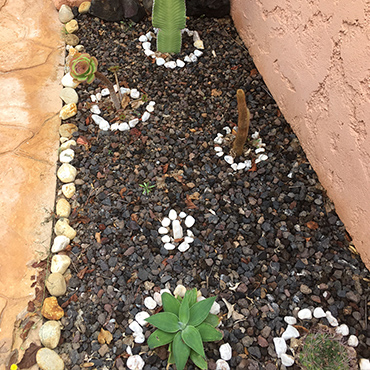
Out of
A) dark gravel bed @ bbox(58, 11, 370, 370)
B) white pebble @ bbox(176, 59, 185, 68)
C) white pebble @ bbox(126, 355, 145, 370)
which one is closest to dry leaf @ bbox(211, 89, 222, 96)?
dark gravel bed @ bbox(58, 11, 370, 370)

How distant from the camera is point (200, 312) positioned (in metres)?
1.62

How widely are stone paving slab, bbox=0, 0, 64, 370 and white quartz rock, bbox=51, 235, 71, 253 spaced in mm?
Result: 59

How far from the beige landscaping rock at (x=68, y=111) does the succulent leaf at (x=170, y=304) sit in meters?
1.39

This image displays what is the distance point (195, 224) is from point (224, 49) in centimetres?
142

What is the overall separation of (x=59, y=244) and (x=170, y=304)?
26.8 inches

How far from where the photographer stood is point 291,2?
82.7 inches

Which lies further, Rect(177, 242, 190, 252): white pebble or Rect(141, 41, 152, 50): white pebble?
Rect(141, 41, 152, 50): white pebble

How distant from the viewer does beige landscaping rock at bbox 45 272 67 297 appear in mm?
1839

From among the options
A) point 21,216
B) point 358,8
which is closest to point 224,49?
point 358,8

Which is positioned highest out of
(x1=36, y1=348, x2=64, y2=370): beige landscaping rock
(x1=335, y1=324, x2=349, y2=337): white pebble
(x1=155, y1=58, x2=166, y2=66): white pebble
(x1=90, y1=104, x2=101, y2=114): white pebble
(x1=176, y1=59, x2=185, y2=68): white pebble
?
(x1=176, y1=59, x2=185, y2=68): white pebble

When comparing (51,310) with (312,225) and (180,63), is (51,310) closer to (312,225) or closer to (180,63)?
(312,225)

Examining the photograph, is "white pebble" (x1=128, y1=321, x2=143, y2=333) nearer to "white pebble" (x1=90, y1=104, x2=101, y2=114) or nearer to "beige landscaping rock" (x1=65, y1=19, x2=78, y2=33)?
"white pebble" (x1=90, y1=104, x2=101, y2=114)

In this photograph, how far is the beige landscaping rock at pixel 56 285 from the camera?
1.84 m

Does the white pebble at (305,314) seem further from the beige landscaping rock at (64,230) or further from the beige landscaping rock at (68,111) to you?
the beige landscaping rock at (68,111)
